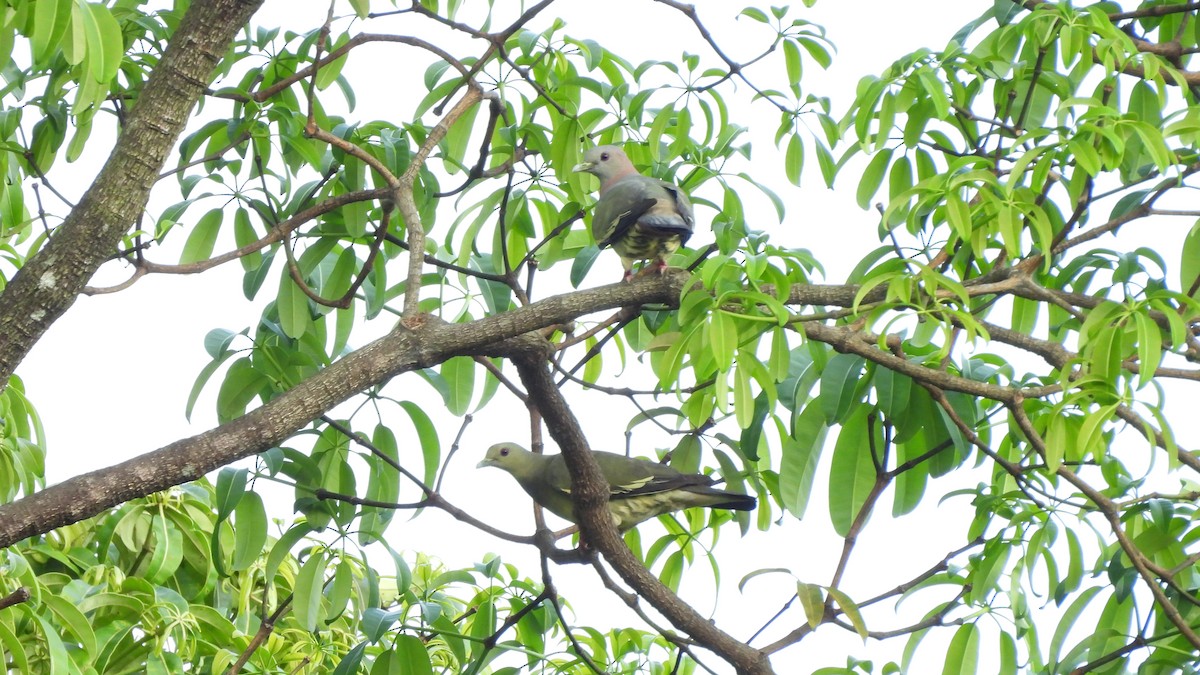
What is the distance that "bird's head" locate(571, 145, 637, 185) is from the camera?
3492 millimetres

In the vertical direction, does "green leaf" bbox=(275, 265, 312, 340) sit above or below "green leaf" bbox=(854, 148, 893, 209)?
below

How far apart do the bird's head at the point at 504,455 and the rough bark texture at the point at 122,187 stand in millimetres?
1943

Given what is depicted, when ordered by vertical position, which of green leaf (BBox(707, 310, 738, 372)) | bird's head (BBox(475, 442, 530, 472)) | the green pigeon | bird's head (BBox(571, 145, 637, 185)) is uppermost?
bird's head (BBox(571, 145, 637, 185))

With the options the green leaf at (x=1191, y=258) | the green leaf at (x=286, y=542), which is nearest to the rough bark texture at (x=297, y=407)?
the green leaf at (x=286, y=542)

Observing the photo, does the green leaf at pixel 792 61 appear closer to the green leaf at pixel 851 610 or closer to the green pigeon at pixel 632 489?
the green pigeon at pixel 632 489

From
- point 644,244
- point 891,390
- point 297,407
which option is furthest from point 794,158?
point 297,407

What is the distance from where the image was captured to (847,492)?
2516mm

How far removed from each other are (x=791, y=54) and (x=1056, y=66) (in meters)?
0.74

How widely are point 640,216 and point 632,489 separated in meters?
0.77

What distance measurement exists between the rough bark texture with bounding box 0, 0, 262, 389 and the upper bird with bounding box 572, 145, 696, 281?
119cm

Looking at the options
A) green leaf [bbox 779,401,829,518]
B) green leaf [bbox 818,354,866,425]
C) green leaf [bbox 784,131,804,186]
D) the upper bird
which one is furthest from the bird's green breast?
green leaf [bbox 818,354,866,425]

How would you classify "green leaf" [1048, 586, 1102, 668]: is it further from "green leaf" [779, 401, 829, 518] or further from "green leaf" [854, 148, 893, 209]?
"green leaf" [854, 148, 893, 209]

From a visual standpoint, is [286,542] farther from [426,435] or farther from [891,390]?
[891,390]

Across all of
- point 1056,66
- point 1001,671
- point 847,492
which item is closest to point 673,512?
point 847,492
